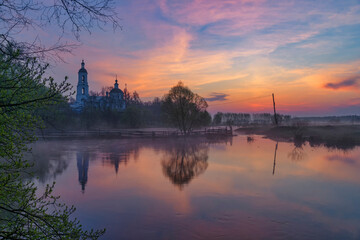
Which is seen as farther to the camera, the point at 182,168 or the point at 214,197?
the point at 182,168

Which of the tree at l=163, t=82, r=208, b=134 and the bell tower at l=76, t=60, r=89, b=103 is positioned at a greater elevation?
the bell tower at l=76, t=60, r=89, b=103

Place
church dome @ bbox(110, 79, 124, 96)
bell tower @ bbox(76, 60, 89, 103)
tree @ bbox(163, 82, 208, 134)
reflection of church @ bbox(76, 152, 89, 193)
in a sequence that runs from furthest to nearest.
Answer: church dome @ bbox(110, 79, 124, 96) < bell tower @ bbox(76, 60, 89, 103) < tree @ bbox(163, 82, 208, 134) < reflection of church @ bbox(76, 152, 89, 193)

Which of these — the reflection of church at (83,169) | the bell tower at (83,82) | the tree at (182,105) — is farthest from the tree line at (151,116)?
the bell tower at (83,82)

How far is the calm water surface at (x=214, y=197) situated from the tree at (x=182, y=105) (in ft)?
101

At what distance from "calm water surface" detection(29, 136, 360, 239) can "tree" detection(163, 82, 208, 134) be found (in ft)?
101

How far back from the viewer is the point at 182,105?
5444cm

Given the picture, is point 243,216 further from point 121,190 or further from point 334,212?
point 121,190

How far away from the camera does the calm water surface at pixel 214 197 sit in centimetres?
922

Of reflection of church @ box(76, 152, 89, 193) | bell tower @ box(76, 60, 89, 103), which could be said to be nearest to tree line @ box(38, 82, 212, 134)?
reflection of church @ box(76, 152, 89, 193)

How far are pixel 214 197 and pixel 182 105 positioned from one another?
137 feet

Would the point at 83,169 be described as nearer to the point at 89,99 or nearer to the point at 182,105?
the point at 182,105

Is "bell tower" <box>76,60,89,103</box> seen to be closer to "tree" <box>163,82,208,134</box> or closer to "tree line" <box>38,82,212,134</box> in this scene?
"tree line" <box>38,82,212,134</box>

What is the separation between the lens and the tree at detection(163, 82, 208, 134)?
5431 cm

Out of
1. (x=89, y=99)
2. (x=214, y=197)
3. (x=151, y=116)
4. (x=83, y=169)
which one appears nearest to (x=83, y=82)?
(x=89, y=99)
